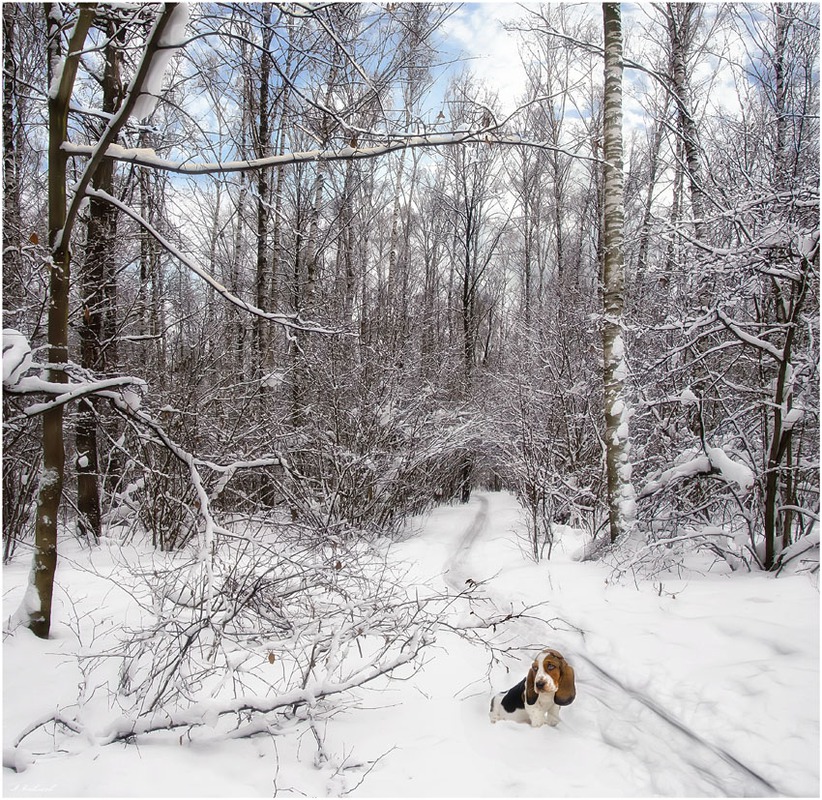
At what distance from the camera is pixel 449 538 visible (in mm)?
9242

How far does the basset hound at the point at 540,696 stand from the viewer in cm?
305

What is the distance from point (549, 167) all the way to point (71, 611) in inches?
840

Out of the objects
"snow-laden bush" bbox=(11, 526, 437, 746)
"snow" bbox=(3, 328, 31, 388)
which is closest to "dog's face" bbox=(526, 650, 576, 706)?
"snow-laden bush" bbox=(11, 526, 437, 746)

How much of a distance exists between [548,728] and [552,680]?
339mm

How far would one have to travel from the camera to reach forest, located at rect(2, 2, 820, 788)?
3.12 m

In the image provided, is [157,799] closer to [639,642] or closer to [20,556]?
[639,642]

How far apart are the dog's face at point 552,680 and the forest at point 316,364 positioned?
445 mm

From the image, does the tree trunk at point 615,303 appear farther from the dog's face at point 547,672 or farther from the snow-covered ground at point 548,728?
the dog's face at point 547,672

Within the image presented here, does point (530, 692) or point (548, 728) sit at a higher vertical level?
point (530, 692)

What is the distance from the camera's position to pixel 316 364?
7820mm

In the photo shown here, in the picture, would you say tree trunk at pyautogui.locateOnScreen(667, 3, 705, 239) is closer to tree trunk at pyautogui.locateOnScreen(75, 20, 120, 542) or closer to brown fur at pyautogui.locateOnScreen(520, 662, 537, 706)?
brown fur at pyautogui.locateOnScreen(520, 662, 537, 706)

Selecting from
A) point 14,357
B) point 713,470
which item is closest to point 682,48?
point 713,470

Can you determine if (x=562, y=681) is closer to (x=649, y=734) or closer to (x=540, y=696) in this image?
(x=540, y=696)

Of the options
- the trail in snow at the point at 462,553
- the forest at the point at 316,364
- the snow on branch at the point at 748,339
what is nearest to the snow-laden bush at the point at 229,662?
the forest at the point at 316,364
